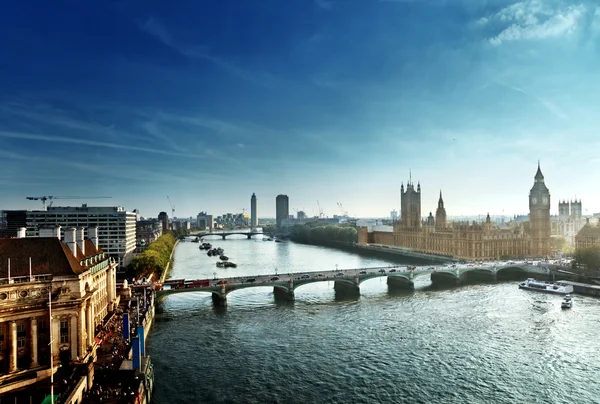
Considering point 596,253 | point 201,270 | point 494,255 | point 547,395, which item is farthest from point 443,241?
point 547,395

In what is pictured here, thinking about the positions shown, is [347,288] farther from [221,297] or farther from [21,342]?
[21,342]

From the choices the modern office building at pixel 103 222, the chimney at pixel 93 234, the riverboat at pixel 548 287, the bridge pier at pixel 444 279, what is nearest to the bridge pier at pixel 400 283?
the bridge pier at pixel 444 279

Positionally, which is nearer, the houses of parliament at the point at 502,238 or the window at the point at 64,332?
the window at the point at 64,332

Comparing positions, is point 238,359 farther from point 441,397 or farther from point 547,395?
point 547,395

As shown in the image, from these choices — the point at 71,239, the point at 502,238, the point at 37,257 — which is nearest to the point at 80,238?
the point at 71,239

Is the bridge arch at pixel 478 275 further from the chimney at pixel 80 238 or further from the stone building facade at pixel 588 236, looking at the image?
the chimney at pixel 80 238

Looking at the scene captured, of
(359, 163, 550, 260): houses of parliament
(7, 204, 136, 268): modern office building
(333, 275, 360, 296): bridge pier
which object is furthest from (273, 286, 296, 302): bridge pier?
(359, 163, 550, 260): houses of parliament

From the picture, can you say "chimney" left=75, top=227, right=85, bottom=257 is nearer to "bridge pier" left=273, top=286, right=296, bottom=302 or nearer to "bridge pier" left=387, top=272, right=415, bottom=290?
"bridge pier" left=273, top=286, right=296, bottom=302
